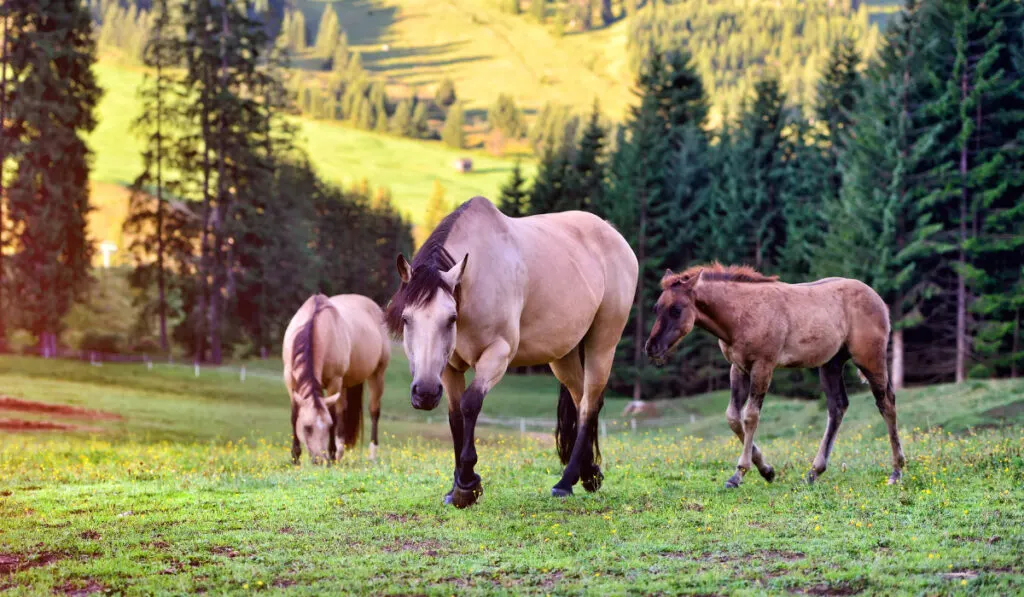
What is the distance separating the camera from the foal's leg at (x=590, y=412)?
1034 centimetres

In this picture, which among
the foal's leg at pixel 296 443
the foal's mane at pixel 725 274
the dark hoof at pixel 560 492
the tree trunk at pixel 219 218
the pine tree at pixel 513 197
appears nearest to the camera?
the dark hoof at pixel 560 492

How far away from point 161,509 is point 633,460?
749 centimetres

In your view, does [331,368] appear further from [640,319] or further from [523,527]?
[640,319]

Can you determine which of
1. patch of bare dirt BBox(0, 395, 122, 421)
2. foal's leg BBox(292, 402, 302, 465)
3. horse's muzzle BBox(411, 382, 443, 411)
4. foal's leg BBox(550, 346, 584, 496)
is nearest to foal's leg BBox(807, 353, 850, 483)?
foal's leg BBox(550, 346, 584, 496)

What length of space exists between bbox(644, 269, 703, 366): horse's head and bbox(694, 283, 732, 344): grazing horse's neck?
0.10 m

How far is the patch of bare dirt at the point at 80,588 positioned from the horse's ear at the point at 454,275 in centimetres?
385

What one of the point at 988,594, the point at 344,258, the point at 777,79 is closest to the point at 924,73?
the point at 777,79

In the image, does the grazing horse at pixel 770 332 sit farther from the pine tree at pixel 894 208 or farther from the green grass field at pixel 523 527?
the pine tree at pixel 894 208

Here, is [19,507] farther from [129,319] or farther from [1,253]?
[129,319]

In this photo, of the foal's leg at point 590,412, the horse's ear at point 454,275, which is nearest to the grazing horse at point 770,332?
the foal's leg at point 590,412

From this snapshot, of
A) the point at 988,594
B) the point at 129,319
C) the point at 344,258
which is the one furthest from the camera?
the point at 344,258

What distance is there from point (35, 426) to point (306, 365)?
13.7 meters

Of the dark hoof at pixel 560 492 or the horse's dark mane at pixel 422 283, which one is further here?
the dark hoof at pixel 560 492

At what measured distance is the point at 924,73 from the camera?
154 ft
